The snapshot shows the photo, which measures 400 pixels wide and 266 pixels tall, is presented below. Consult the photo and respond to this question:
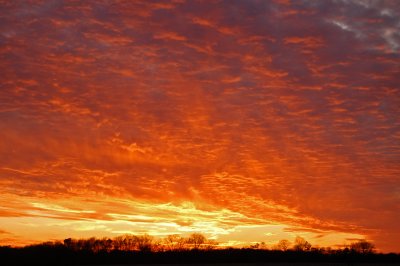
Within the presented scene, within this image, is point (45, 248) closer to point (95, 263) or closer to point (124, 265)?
point (95, 263)

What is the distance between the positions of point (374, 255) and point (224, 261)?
15160mm

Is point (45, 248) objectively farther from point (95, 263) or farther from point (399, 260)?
point (399, 260)

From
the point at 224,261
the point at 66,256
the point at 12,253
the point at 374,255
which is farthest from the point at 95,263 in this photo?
the point at 374,255

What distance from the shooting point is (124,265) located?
44.4m

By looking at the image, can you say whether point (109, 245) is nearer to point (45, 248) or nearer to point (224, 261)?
point (45, 248)

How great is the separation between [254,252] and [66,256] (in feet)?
56.3

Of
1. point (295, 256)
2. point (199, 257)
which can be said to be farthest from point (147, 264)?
point (295, 256)

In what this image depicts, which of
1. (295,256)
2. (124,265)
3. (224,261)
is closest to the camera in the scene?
(124,265)

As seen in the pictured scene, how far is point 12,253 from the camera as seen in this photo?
46594 millimetres

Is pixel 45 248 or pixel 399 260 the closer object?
pixel 45 248

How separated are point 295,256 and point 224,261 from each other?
7819mm

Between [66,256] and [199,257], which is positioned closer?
[66,256]

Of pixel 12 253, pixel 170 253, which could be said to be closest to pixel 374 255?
pixel 170 253

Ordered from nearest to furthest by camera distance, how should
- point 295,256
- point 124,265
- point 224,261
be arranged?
point 124,265, point 224,261, point 295,256
